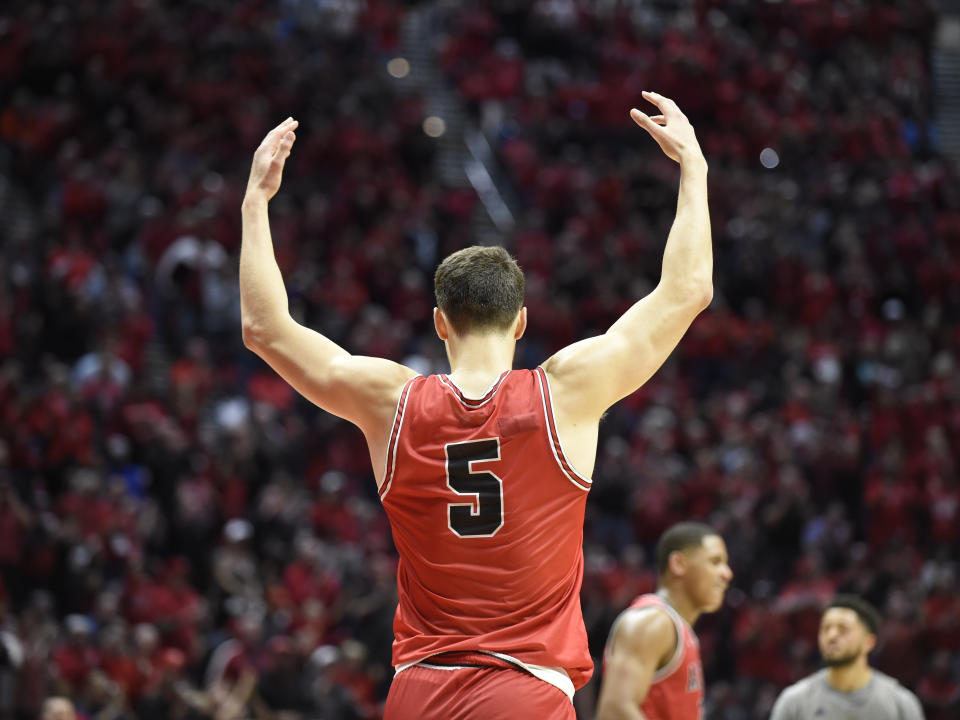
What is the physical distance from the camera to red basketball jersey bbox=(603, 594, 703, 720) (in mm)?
6262

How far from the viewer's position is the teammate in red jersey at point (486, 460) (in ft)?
10.4

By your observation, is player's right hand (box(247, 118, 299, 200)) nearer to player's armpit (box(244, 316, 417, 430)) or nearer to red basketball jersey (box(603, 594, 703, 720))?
player's armpit (box(244, 316, 417, 430))

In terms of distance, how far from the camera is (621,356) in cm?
330

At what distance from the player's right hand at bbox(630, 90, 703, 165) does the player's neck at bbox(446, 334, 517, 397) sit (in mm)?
689

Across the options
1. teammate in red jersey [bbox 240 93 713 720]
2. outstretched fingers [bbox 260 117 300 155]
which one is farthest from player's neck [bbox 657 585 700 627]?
outstretched fingers [bbox 260 117 300 155]

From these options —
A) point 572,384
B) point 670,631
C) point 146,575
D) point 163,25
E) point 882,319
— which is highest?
point 572,384

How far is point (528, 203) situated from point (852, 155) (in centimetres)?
554

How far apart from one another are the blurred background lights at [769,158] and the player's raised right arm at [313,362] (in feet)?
61.2

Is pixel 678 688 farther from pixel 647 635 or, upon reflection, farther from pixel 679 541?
pixel 679 541

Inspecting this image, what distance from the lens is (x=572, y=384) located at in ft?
10.8

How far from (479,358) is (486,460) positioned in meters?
0.30

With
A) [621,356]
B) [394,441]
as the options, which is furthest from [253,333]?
[621,356]

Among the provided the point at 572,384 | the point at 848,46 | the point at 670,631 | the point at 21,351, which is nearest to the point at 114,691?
the point at 21,351

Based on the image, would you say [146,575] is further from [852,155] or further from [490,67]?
[852,155]
